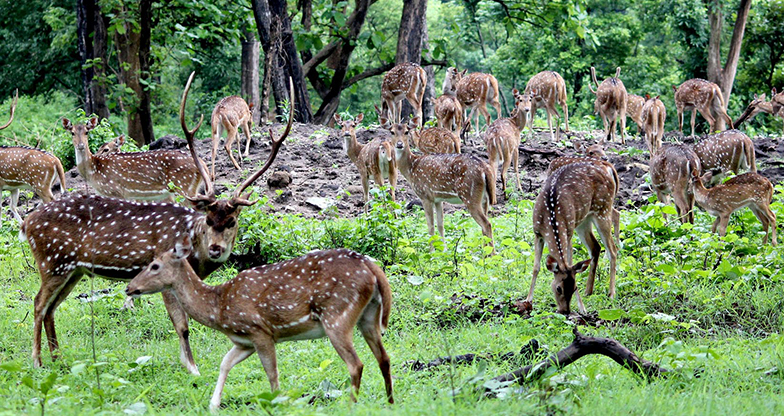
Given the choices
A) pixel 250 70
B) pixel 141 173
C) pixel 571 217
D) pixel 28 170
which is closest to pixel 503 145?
pixel 571 217

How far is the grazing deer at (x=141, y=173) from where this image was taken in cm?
1022

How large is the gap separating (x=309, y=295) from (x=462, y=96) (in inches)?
489

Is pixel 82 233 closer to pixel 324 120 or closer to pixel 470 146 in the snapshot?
pixel 470 146

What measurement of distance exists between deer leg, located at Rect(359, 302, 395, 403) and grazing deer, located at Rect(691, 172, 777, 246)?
5708mm

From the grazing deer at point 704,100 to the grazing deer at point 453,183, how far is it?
8903 millimetres

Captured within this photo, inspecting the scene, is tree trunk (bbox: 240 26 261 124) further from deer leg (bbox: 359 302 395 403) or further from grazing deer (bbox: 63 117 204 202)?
deer leg (bbox: 359 302 395 403)

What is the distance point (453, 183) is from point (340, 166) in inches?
176

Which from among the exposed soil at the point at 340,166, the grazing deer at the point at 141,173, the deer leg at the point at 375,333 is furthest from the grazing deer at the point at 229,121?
the deer leg at the point at 375,333

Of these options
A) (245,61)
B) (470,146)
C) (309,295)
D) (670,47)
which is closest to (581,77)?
(670,47)

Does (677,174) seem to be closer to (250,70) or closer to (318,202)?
(318,202)

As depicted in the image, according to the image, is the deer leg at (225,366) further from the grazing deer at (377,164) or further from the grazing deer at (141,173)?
the grazing deer at (377,164)

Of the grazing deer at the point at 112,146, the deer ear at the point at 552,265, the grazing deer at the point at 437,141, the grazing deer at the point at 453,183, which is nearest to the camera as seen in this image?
the deer ear at the point at 552,265

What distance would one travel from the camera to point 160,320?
309 inches

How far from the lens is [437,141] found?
14.0m
